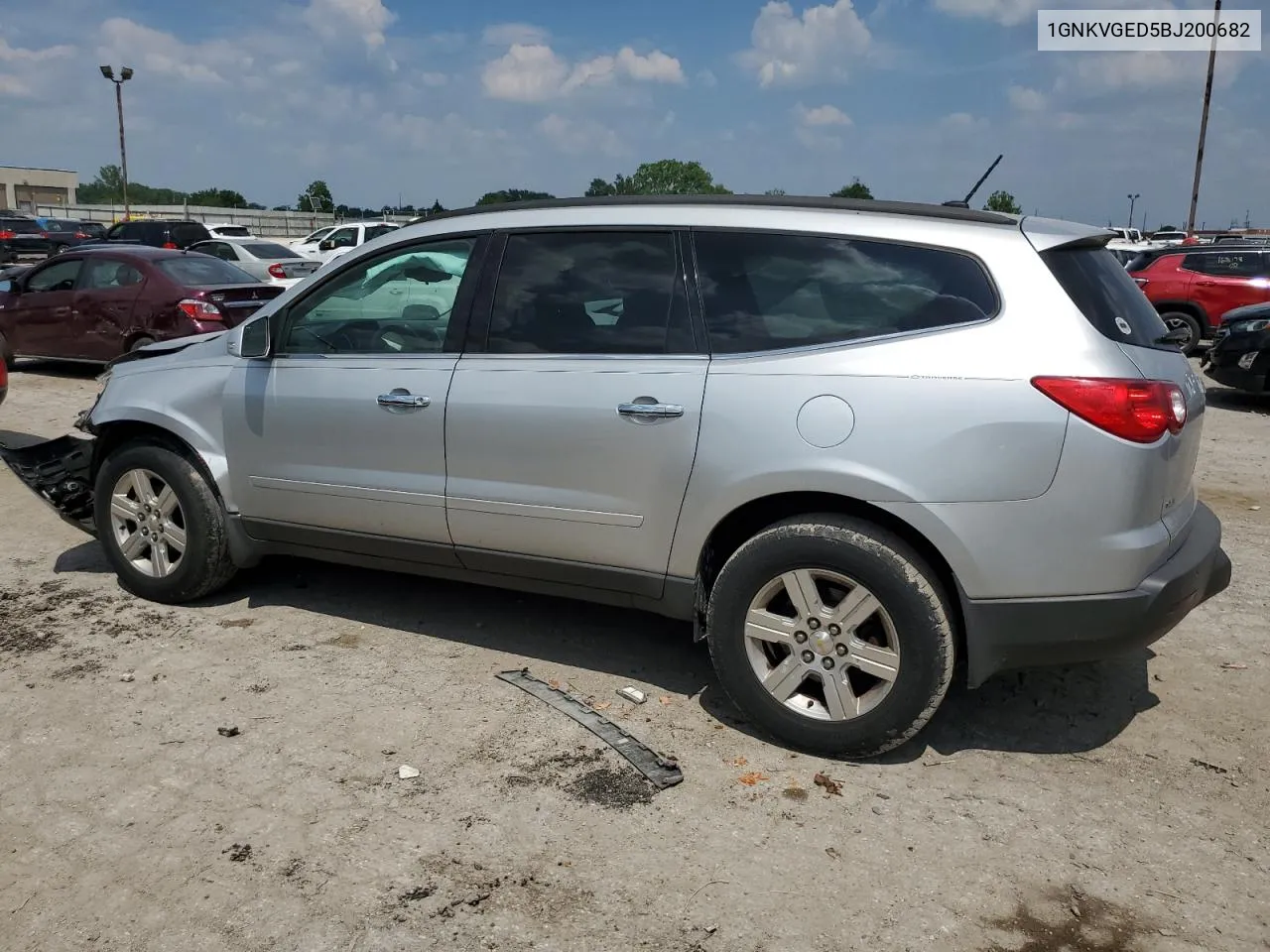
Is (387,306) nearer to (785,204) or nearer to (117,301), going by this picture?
(785,204)

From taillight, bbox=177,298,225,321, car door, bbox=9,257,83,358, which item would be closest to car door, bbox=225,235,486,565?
taillight, bbox=177,298,225,321

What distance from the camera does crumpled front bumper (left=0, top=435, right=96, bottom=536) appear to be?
5559 millimetres

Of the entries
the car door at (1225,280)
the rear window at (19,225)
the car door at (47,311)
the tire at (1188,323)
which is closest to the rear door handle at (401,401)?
the car door at (47,311)

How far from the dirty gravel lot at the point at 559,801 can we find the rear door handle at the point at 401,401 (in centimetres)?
109

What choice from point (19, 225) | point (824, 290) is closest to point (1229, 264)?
point (824, 290)

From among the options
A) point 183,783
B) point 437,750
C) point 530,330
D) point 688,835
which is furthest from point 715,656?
point 183,783

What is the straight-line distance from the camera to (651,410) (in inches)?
151

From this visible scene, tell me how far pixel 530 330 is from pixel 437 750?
1.62 meters

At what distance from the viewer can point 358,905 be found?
9.59 feet

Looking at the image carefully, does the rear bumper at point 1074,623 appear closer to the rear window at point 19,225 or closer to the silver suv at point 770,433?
the silver suv at point 770,433

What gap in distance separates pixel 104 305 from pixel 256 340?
8.63 m

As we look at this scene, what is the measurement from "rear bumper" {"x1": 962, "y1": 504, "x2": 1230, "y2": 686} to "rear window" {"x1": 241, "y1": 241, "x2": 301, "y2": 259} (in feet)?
62.6

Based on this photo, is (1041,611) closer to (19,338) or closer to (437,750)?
(437,750)

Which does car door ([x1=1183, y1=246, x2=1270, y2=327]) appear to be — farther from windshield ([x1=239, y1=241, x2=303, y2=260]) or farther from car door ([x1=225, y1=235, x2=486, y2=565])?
windshield ([x1=239, y1=241, x2=303, y2=260])
